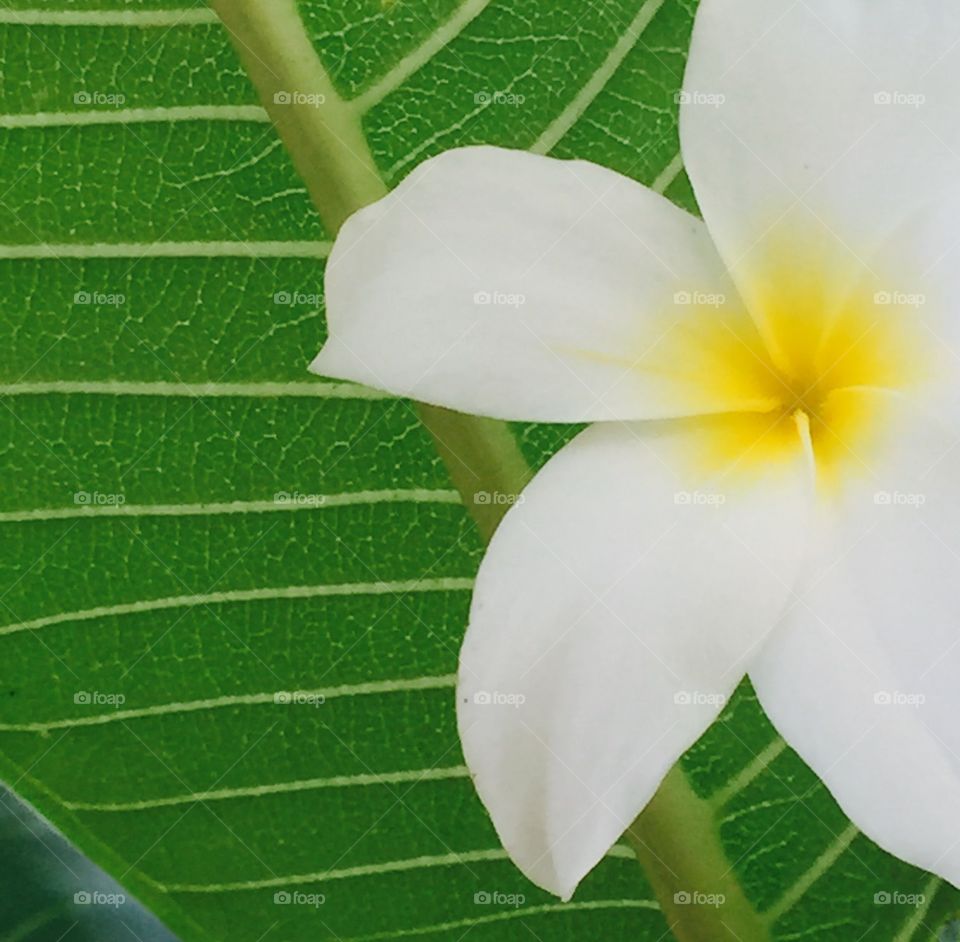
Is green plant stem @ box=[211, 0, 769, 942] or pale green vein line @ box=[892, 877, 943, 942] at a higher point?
green plant stem @ box=[211, 0, 769, 942]

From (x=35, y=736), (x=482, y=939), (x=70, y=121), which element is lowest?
(x=482, y=939)

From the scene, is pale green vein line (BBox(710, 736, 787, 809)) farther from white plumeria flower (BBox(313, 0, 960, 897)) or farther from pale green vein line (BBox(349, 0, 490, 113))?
pale green vein line (BBox(349, 0, 490, 113))

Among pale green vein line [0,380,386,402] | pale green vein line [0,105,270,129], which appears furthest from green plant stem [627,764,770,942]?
pale green vein line [0,105,270,129]

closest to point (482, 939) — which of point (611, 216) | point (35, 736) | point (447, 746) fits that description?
point (447, 746)

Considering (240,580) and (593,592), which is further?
(240,580)

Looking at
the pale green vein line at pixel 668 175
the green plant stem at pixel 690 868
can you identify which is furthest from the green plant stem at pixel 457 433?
the pale green vein line at pixel 668 175

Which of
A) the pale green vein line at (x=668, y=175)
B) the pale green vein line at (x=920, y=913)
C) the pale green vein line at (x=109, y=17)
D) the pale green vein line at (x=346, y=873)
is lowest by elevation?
the pale green vein line at (x=920, y=913)

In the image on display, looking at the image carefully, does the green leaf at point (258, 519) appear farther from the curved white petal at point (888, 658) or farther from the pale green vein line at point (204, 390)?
the curved white petal at point (888, 658)

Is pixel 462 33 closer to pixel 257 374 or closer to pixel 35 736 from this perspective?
pixel 257 374
